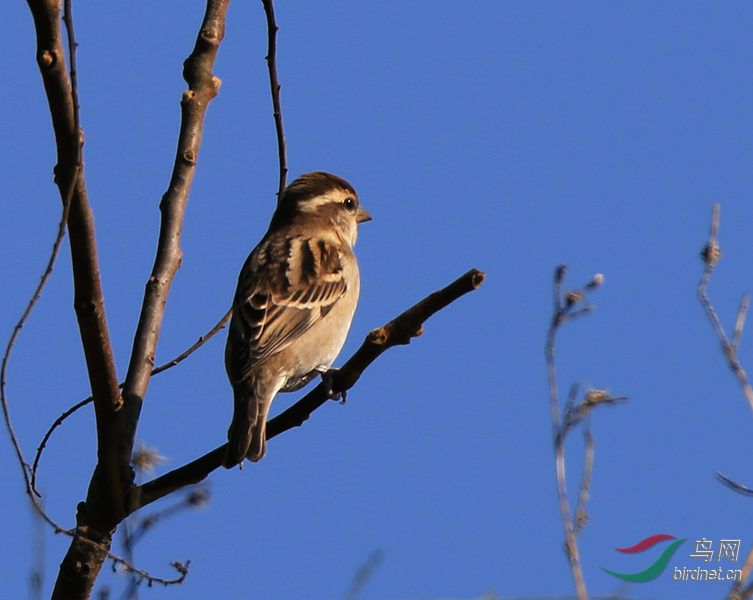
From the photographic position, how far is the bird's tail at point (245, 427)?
580cm

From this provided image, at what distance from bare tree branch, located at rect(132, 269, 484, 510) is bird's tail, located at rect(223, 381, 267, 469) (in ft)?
0.33

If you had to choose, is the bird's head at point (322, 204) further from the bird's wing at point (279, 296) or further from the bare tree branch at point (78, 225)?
the bare tree branch at point (78, 225)

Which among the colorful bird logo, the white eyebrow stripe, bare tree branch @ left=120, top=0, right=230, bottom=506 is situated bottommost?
the colorful bird logo

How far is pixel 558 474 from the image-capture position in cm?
352

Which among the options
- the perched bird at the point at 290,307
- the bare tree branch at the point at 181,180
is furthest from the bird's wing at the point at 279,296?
the bare tree branch at the point at 181,180

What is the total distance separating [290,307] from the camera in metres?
7.58

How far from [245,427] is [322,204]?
287cm

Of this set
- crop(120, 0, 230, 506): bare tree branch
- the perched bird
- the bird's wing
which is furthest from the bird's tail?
crop(120, 0, 230, 506): bare tree branch

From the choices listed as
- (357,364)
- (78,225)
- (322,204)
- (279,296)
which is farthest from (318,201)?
(78,225)

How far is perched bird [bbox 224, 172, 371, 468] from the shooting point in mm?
7090

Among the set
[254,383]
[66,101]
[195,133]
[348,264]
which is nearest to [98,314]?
[66,101]

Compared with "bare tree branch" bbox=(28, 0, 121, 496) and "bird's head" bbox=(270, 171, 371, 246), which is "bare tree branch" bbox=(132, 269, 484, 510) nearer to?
"bare tree branch" bbox=(28, 0, 121, 496)

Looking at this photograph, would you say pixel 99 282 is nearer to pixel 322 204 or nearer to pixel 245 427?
pixel 245 427

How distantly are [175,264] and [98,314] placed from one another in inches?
36.5
